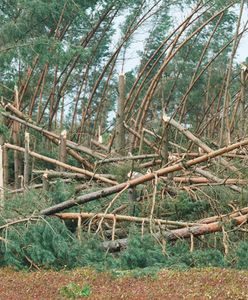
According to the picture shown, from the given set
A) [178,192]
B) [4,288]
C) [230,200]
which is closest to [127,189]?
[178,192]

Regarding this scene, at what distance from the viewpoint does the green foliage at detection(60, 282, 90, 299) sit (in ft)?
23.4

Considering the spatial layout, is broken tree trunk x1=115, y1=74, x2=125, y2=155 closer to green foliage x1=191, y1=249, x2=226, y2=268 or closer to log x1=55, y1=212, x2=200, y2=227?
log x1=55, y1=212, x2=200, y2=227

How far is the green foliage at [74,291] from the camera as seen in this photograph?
23.4 ft

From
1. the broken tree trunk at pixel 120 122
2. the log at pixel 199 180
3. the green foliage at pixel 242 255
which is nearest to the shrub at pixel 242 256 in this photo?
the green foliage at pixel 242 255

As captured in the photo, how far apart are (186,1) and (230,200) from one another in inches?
421

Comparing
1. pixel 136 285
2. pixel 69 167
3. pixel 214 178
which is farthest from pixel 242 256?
pixel 69 167

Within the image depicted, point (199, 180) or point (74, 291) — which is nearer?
point (74, 291)

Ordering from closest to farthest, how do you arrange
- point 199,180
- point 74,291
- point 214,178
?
point 74,291 → point 214,178 → point 199,180

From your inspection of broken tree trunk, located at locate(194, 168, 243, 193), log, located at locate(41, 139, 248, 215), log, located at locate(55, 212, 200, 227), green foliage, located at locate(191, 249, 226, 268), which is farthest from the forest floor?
broken tree trunk, located at locate(194, 168, 243, 193)

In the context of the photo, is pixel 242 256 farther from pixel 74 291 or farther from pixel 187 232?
pixel 74 291

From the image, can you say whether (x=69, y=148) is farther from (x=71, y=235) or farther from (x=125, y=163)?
(x=71, y=235)

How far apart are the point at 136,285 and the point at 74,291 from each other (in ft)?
1.95

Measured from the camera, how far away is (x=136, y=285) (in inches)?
291

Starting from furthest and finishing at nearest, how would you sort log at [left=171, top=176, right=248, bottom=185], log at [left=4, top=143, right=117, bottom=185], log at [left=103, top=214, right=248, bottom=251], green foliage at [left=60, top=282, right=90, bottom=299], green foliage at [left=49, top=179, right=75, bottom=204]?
log at [left=4, top=143, right=117, bottom=185], log at [left=171, top=176, right=248, bottom=185], green foliage at [left=49, top=179, right=75, bottom=204], log at [left=103, top=214, right=248, bottom=251], green foliage at [left=60, top=282, right=90, bottom=299]
